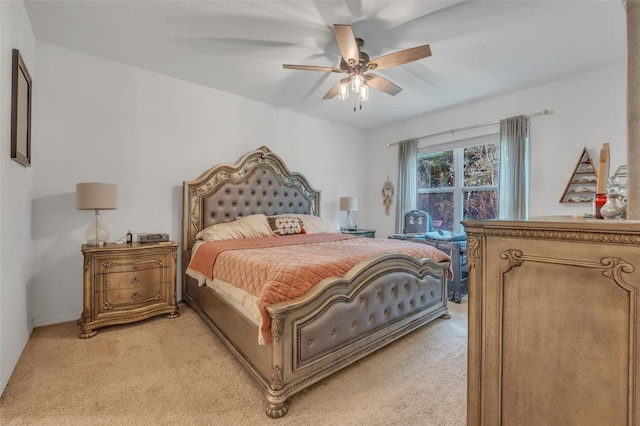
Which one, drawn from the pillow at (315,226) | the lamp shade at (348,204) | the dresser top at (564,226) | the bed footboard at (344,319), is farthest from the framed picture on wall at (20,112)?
the lamp shade at (348,204)

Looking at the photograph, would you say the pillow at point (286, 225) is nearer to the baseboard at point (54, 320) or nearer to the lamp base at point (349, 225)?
the lamp base at point (349, 225)

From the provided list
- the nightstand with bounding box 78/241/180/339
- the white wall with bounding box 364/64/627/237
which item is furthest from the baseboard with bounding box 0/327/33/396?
the white wall with bounding box 364/64/627/237

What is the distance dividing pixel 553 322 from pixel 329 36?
8.32ft

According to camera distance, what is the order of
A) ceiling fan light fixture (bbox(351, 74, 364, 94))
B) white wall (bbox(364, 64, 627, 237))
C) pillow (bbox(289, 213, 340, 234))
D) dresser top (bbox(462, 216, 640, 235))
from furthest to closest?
pillow (bbox(289, 213, 340, 234)), white wall (bbox(364, 64, 627, 237)), ceiling fan light fixture (bbox(351, 74, 364, 94)), dresser top (bbox(462, 216, 640, 235))

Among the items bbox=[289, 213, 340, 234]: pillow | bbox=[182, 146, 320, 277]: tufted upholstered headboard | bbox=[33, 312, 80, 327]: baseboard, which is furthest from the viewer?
bbox=[289, 213, 340, 234]: pillow

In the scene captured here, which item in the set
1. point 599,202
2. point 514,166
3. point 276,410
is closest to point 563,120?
point 514,166

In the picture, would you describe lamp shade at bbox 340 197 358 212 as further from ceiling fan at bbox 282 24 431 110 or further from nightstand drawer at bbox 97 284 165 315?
nightstand drawer at bbox 97 284 165 315

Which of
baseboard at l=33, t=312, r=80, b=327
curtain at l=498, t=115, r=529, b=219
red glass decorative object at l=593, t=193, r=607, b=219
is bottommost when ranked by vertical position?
baseboard at l=33, t=312, r=80, b=327

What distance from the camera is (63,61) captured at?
2.70 m

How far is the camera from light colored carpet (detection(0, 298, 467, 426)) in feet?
4.94

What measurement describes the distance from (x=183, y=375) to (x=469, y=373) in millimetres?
1737

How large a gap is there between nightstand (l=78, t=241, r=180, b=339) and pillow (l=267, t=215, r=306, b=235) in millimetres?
1178

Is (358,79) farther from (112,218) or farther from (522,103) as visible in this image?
(112,218)

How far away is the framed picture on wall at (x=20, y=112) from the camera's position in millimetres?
1902
